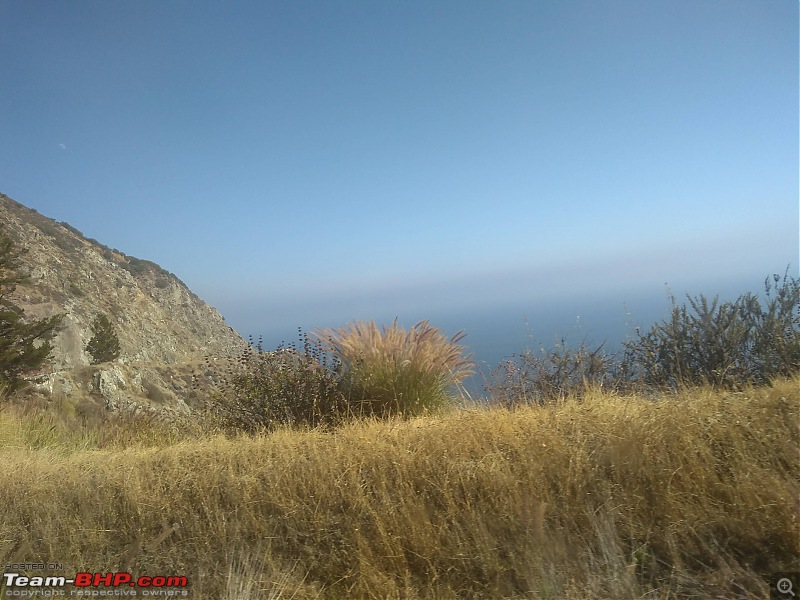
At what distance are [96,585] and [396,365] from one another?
13.3ft

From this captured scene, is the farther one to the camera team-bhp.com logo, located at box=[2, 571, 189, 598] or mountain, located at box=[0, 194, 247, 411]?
mountain, located at box=[0, 194, 247, 411]

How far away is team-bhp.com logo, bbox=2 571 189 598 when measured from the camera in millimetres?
2754

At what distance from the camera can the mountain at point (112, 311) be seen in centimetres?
2169

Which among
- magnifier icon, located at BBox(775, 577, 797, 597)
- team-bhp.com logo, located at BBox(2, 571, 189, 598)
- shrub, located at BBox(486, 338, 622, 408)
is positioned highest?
shrub, located at BBox(486, 338, 622, 408)

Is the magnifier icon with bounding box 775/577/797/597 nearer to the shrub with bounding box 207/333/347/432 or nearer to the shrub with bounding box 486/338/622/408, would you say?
the shrub with bounding box 486/338/622/408

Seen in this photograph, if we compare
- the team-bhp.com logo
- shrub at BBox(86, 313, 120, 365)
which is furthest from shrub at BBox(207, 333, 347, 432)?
shrub at BBox(86, 313, 120, 365)

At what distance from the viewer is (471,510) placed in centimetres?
303

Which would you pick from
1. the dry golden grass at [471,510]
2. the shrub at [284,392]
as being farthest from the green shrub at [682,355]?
the shrub at [284,392]

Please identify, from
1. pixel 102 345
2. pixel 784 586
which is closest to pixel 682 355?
pixel 784 586

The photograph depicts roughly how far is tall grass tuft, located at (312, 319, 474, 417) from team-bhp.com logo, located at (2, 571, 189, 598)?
3.30 m

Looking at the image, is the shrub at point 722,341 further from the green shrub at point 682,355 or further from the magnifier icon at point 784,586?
the magnifier icon at point 784,586

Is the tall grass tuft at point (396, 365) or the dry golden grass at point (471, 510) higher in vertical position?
the tall grass tuft at point (396, 365)

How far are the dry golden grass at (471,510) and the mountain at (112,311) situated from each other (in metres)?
16.6

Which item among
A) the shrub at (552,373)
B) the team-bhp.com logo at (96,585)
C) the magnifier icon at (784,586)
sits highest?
the shrub at (552,373)
